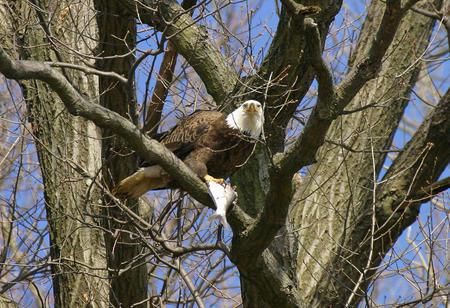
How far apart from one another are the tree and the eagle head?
3.5 inches

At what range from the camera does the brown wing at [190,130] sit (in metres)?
5.66

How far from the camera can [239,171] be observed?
18.7 ft

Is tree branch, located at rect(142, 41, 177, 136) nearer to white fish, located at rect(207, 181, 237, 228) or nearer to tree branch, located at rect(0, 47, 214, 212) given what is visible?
white fish, located at rect(207, 181, 237, 228)

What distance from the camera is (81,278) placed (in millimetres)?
5676

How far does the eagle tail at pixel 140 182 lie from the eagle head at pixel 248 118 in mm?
620

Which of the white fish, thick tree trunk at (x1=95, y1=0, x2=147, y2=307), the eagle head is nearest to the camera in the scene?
the white fish

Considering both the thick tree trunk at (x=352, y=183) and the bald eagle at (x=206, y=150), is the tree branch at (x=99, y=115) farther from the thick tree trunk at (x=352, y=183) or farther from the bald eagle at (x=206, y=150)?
the thick tree trunk at (x=352, y=183)

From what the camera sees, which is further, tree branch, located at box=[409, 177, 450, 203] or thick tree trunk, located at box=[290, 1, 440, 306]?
thick tree trunk, located at box=[290, 1, 440, 306]

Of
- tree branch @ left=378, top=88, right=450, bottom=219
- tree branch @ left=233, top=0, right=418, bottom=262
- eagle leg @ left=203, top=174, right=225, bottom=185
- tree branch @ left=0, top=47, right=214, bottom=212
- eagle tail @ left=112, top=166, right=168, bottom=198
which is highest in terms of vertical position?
eagle tail @ left=112, top=166, right=168, bottom=198

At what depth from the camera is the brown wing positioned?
566 centimetres

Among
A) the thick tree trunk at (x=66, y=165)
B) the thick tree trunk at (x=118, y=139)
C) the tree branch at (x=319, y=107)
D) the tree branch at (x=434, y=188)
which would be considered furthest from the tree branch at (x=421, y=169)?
the thick tree trunk at (x=66, y=165)

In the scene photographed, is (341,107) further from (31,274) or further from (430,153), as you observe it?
(31,274)

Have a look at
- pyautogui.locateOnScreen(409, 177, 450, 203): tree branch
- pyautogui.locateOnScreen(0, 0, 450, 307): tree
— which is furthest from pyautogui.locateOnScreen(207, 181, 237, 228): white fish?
pyautogui.locateOnScreen(409, 177, 450, 203): tree branch

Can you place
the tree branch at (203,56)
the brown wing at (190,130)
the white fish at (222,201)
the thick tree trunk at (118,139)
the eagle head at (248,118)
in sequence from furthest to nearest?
the brown wing at (190,130) → the tree branch at (203,56) → the thick tree trunk at (118,139) → the eagle head at (248,118) → the white fish at (222,201)
